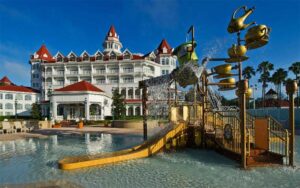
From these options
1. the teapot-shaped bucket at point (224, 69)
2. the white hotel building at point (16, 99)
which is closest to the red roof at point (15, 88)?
Answer: the white hotel building at point (16, 99)

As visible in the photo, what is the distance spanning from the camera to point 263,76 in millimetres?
61031

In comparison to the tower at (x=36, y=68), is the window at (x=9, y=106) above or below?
below

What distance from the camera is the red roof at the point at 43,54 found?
211 feet

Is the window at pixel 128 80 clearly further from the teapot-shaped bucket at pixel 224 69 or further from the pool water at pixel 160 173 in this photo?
the pool water at pixel 160 173

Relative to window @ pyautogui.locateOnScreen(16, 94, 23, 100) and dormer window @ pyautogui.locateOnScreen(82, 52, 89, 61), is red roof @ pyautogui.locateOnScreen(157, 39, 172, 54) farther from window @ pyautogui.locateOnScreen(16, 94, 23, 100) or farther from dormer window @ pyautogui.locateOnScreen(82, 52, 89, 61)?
window @ pyautogui.locateOnScreen(16, 94, 23, 100)

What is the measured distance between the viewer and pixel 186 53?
40.1 ft

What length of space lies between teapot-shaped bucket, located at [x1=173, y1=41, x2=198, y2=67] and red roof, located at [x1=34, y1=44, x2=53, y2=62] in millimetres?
59641

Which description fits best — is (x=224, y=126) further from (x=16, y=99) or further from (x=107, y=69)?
(x=16, y=99)

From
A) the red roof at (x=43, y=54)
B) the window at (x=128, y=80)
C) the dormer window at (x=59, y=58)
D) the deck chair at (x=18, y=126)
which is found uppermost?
the red roof at (x=43, y=54)

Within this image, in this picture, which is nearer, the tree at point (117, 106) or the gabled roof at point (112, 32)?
the tree at point (117, 106)

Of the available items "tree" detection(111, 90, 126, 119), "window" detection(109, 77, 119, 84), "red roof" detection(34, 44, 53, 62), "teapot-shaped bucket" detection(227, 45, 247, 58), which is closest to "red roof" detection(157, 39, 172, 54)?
"window" detection(109, 77, 119, 84)

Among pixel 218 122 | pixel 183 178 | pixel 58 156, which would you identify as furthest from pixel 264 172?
pixel 58 156

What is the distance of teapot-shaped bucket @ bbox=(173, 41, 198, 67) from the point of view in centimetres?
1205

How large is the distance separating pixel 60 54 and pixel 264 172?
5927 centimetres
